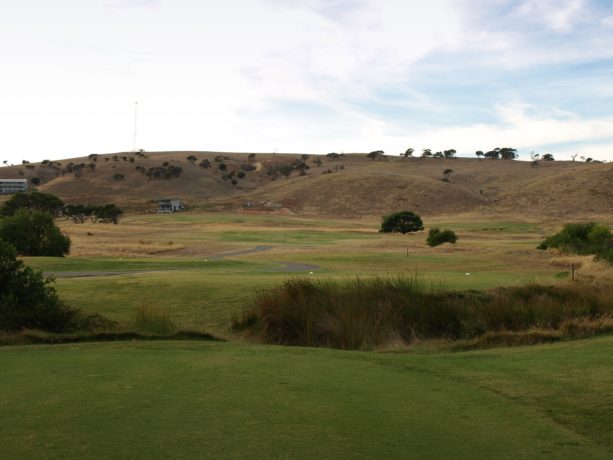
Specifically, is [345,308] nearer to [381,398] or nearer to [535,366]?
[535,366]

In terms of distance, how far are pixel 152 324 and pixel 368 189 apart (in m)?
140

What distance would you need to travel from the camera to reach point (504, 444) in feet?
19.9

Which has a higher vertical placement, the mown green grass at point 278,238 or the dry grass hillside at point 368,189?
the dry grass hillside at point 368,189

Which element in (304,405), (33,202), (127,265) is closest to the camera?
(304,405)

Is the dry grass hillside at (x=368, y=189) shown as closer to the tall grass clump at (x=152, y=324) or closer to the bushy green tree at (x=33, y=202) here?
the bushy green tree at (x=33, y=202)

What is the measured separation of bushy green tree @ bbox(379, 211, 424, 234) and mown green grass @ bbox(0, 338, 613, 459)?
8124cm

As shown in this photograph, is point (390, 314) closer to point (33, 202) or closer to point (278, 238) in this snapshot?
point (278, 238)

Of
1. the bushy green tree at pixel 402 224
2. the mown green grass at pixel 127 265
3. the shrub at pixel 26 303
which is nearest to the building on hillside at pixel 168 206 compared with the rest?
the bushy green tree at pixel 402 224

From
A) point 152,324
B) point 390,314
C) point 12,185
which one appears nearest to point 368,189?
point 12,185

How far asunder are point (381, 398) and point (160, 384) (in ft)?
9.12

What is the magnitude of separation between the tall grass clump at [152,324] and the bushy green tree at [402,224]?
7744 centimetres

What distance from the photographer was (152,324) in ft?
47.9

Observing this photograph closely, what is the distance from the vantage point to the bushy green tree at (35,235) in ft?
151

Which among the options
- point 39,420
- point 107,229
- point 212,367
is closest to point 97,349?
point 212,367
